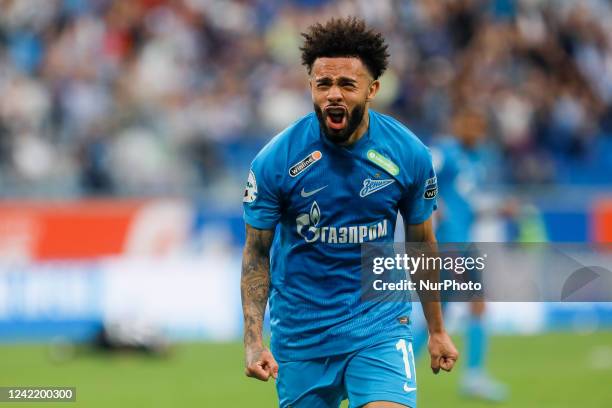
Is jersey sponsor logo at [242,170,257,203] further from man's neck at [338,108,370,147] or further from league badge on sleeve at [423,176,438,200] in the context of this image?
league badge on sleeve at [423,176,438,200]

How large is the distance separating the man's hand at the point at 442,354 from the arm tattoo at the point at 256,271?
84cm

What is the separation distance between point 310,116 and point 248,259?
0.77m

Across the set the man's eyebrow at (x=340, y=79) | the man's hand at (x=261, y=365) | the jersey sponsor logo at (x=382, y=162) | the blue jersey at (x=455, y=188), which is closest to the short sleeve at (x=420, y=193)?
the jersey sponsor logo at (x=382, y=162)

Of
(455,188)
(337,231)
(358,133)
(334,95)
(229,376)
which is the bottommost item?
(229,376)

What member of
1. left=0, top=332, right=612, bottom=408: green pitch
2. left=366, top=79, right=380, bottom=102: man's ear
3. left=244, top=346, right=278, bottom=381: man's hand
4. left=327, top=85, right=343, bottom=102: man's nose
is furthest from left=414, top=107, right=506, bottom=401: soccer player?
left=244, top=346, right=278, bottom=381: man's hand

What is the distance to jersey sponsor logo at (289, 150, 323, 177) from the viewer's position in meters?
5.62

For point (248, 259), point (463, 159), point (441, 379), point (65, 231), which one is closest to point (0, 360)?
point (65, 231)

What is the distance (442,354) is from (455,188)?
5085mm

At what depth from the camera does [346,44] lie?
18.0 feet

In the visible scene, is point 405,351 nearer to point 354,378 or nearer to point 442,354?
point 442,354

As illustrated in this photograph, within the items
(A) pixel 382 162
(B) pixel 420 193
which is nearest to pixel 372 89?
(A) pixel 382 162

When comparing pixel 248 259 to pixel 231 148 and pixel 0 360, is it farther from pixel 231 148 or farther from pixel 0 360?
pixel 231 148

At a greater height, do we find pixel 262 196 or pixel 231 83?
pixel 231 83
